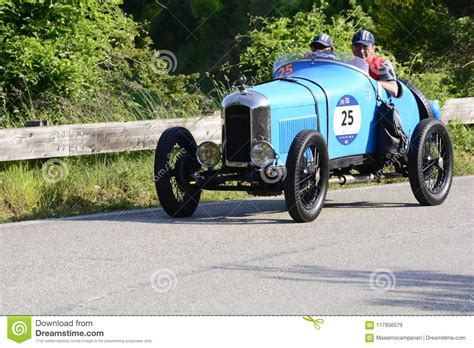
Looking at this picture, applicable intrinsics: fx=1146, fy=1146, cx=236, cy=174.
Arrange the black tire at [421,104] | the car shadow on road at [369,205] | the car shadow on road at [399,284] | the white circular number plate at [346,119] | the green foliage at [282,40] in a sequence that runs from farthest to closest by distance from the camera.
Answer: the green foliage at [282,40], the black tire at [421,104], the car shadow on road at [369,205], the white circular number plate at [346,119], the car shadow on road at [399,284]

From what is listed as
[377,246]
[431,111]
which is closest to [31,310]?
[377,246]

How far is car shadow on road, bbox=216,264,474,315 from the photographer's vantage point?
791 centimetres

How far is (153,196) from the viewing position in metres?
13.1

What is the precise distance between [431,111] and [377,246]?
3611 millimetres

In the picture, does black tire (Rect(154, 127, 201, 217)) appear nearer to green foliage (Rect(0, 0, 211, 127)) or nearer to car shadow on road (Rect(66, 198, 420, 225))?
car shadow on road (Rect(66, 198, 420, 225))

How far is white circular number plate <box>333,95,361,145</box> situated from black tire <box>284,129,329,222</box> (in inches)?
28.3

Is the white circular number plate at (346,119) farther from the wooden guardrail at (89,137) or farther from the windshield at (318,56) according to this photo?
the wooden guardrail at (89,137)

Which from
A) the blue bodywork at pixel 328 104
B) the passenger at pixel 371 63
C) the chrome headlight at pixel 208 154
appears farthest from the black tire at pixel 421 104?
the chrome headlight at pixel 208 154

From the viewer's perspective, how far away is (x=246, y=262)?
9.34 metres

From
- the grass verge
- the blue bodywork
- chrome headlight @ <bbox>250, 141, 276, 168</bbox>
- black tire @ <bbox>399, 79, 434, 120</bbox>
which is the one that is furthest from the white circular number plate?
the grass verge

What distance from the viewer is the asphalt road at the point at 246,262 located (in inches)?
313

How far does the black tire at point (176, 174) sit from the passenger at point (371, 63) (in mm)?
2137

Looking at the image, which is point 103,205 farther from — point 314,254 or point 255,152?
point 314,254

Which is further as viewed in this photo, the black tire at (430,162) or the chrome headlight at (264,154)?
the black tire at (430,162)
